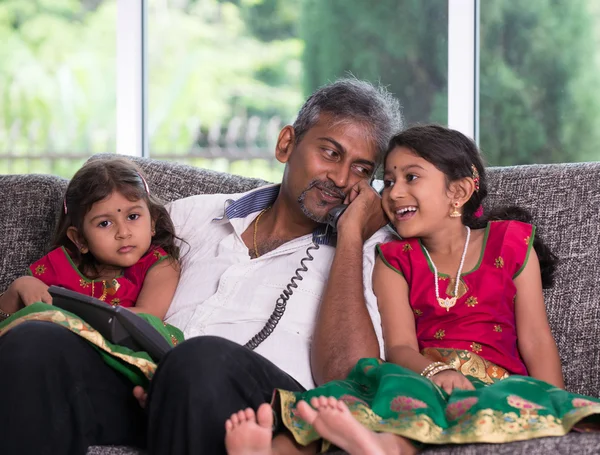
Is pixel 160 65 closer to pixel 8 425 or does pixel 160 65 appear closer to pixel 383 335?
pixel 383 335

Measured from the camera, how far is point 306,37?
404 centimetres

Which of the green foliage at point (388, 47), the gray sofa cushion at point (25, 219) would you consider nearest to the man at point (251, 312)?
the gray sofa cushion at point (25, 219)

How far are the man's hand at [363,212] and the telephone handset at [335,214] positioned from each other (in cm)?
2

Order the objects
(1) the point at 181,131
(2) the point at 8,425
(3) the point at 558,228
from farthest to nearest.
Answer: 1. (1) the point at 181,131
2. (3) the point at 558,228
3. (2) the point at 8,425

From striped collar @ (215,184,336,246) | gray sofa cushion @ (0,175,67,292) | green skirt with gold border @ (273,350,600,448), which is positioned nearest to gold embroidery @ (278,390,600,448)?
green skirt with gold border @ (273,350,600,448)

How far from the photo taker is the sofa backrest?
85.8 inches

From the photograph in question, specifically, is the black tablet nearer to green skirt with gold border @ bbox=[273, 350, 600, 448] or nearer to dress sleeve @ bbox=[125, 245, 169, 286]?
green skirt with gold border @ bbox=[273, 350, 600, 448]

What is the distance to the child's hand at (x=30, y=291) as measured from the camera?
2.24m

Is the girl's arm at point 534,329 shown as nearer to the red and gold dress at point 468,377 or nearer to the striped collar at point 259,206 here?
the red and gold dress at point 468,377

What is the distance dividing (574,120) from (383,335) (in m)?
1.95

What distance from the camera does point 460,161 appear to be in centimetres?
224

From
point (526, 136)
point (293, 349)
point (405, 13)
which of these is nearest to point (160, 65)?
point (405, 13)

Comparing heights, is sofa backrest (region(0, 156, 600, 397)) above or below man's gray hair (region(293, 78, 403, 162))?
below

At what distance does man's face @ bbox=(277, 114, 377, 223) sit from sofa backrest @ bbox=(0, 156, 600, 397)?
1.24 ft
